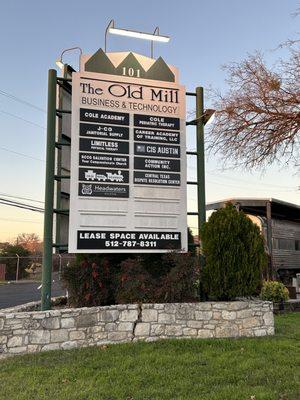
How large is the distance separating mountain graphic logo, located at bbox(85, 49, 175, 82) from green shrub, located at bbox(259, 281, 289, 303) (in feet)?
21.7

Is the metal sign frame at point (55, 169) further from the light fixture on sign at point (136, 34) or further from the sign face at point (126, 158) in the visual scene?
the light fixture on sign at point (136, 34)

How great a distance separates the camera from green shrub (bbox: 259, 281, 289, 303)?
478 inches

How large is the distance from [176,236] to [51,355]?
321cm

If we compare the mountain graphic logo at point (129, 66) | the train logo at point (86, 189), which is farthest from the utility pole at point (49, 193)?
the mountain graphic logo at point (129, 66)

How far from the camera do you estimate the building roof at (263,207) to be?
A: 1744cm

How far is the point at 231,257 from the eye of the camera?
7738 millimetres

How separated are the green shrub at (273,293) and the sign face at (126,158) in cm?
497

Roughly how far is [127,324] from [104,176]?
2685 mm

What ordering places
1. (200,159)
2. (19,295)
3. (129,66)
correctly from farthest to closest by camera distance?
(19,295) < (200,159) < (129,66)

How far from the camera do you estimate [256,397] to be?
13.9 feet

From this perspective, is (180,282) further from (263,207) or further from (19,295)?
(19,295)

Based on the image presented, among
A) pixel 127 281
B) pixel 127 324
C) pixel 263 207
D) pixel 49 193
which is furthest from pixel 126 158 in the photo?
pixel 263 207

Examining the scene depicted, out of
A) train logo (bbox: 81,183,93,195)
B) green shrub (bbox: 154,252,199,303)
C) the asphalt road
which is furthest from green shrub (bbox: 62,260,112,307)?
the asphalt road

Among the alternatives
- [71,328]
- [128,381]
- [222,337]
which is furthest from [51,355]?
[222,337]
